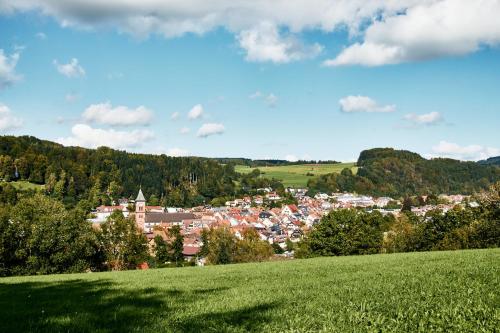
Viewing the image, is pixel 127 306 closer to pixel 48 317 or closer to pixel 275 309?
pixel 48 317

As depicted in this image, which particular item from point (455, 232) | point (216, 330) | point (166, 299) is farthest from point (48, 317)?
point (455, 232)

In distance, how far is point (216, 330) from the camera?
7246mm

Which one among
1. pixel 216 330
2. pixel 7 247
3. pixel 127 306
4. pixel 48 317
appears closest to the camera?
pixel 216 330

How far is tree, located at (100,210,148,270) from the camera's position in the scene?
62.1 meters

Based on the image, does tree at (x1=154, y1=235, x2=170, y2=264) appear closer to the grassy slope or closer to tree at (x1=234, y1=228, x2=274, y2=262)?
tree at (x1=234, y1=228, x2=274, y2=262)

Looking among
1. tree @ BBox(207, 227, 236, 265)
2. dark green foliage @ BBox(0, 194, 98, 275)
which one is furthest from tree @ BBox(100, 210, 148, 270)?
tree @ BBox(207, 227, 236, 265)

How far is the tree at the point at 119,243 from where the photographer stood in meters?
62.1

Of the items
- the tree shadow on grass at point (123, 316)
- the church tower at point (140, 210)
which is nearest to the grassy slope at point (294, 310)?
the tree shadow on grass at point (123, 316)

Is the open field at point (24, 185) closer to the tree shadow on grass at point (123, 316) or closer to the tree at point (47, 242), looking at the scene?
the tree at point (47, 242)

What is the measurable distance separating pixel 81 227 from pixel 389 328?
5504cm

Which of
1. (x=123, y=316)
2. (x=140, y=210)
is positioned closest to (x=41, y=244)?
(x=123, y=316)

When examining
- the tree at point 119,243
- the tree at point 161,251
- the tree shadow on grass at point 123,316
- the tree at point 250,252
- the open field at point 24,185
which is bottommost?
the tree at point 161,251

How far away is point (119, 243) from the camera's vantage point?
6291 centimetres

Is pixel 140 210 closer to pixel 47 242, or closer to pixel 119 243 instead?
pixel 119 243
